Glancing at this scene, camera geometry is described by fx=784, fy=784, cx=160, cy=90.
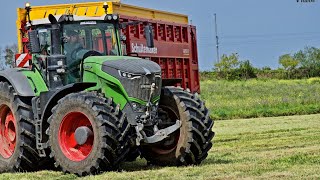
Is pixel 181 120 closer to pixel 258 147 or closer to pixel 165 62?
pixel 258 147

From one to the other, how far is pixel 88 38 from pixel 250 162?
2.96 metres

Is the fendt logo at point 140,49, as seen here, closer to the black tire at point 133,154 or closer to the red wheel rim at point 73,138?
the black tire at point 133,154

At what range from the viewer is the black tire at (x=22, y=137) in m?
11.4

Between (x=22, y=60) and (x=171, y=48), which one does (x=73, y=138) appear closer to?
(x=22, y=60)

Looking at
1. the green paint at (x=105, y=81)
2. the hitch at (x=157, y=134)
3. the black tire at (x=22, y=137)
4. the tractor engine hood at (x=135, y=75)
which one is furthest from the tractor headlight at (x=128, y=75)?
the black tire at (x=22, y=137)

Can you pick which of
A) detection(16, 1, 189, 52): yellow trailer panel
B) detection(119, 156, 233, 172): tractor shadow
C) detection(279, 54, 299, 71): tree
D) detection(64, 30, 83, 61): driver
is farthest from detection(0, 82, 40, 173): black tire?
detection(279, 54, 299, 71): tree

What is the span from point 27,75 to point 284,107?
18.4 meters

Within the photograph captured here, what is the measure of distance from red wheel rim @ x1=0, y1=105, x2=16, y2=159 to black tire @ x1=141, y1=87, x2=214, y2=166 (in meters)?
2.12

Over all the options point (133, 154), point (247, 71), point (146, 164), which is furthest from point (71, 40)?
point (247, 71)

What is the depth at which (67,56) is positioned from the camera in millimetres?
11430

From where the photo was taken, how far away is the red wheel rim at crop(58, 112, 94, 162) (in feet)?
35.4

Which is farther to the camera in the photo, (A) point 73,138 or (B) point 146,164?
(B) point 146,164

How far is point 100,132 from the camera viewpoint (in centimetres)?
1032

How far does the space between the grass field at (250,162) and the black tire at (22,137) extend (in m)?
0.37
